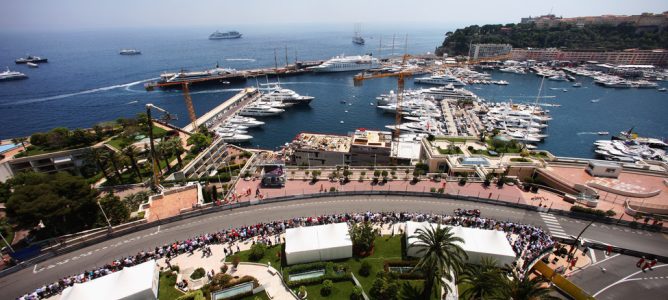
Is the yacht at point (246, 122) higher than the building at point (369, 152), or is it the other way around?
the building at point (369, 152)

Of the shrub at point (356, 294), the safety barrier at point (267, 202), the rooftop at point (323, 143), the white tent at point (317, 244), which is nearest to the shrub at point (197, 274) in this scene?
the white tent at point (317, 244)

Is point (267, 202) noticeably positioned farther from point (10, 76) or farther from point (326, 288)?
Result: point (10, 76)

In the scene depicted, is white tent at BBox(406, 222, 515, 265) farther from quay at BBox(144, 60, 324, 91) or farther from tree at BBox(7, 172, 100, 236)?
quay at BBox(144, 60, 324, 91)

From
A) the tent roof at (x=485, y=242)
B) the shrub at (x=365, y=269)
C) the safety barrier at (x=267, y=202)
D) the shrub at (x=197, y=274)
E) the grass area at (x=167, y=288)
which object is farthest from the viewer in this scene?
the safety barrier at (x=267, y=202)

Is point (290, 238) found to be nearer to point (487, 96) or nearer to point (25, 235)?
point (25, 235)

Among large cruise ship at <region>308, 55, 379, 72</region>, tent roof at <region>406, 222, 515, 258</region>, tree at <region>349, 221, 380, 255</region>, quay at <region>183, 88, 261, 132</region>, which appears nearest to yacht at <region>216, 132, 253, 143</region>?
quay at <region>183, 88, 261, 132</region>

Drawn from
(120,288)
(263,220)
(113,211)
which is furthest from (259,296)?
(113,211)

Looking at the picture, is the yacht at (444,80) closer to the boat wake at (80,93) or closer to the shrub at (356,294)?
the shrub at (356,294)
